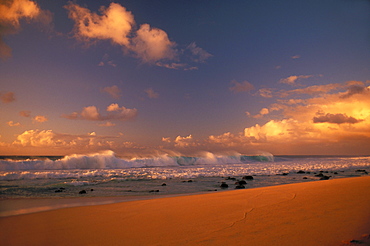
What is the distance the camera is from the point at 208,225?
5238 millimetres

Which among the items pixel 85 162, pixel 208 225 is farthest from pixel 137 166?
pixel 208 225

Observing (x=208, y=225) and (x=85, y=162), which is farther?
(x=85, y=162)

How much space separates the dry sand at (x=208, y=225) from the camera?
13.6ft

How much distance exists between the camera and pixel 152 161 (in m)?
53.7

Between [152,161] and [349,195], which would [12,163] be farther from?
[349,195]

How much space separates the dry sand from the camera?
4160 millimetres

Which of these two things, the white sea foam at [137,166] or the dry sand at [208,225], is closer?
the dry sand at [208,225]

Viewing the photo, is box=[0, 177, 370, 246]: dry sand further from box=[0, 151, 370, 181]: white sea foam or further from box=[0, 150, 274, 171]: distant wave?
box=[0, 150, 274, 171]: distant wave

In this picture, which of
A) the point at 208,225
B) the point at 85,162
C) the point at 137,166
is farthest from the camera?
the point at 137,166

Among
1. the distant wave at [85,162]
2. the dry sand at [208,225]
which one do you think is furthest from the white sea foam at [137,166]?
the dry sand at [208,225]

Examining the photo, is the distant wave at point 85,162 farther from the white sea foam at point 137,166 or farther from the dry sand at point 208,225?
the dry sand at point 208,225

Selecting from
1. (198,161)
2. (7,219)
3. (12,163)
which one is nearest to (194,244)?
(7,219)

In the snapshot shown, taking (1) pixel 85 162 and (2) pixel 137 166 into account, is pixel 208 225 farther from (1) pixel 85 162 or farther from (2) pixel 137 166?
(2) pixel 137 166

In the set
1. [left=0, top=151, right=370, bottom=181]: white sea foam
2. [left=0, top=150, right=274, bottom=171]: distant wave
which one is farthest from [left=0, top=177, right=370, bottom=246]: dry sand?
[left=0, top=150, right=274, bottom=171]: distant wave
